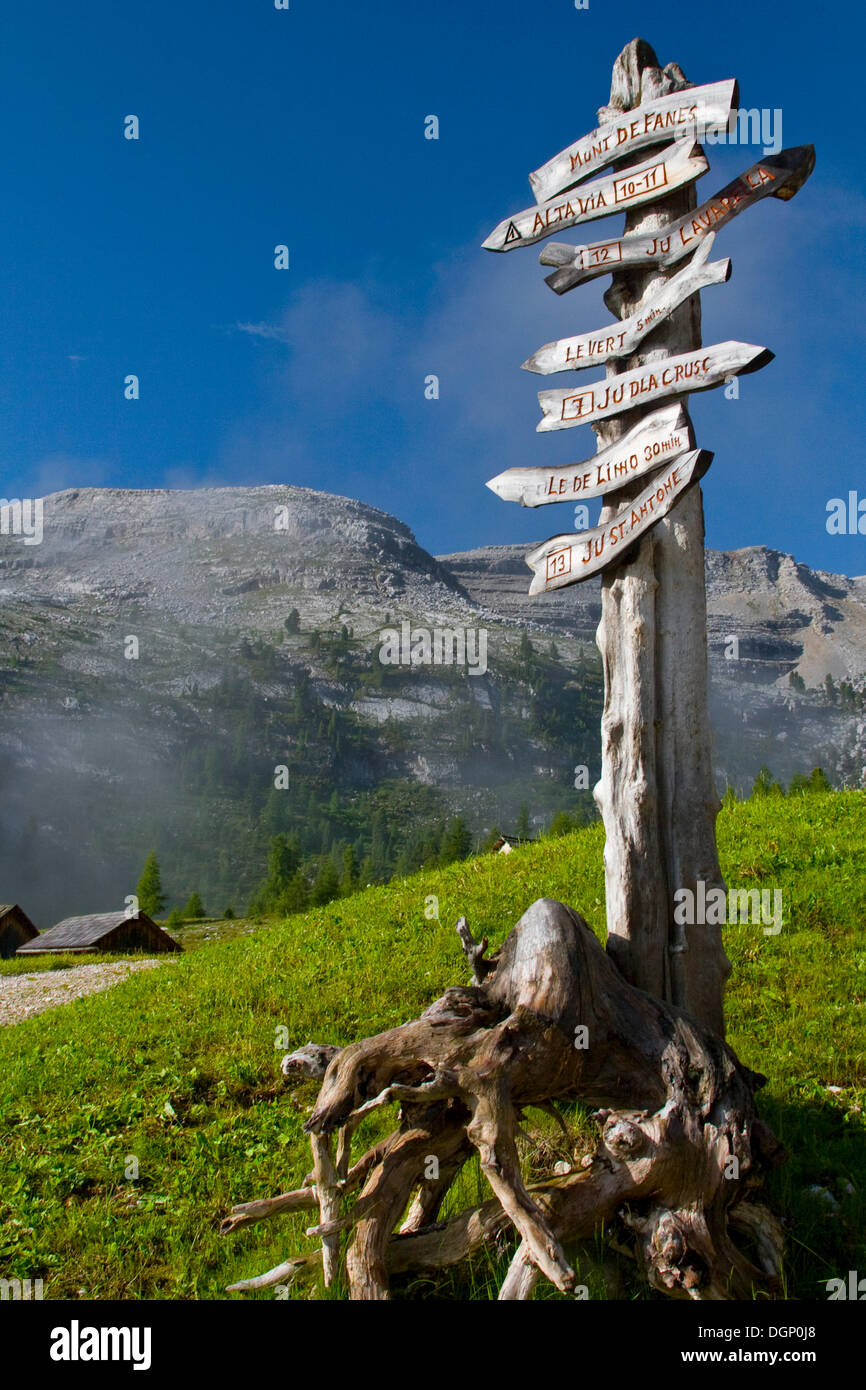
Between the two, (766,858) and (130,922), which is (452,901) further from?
(130,922)

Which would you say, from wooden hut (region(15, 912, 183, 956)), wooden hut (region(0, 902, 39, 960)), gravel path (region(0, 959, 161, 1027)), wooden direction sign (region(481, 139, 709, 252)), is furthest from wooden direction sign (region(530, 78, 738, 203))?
wooden hut (region(0, 902, 39, 960))

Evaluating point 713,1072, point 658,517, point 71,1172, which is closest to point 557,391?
point 658,517

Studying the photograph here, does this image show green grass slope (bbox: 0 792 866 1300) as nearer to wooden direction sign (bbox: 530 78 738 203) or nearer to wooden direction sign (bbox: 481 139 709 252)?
wooden direction sign (bbox: 481 139 709 252)

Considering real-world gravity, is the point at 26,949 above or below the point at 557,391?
below

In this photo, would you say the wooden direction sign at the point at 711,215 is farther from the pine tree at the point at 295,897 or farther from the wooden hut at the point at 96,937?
the pine tree at the point at 295,897

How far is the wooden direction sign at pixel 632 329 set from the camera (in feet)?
24.0

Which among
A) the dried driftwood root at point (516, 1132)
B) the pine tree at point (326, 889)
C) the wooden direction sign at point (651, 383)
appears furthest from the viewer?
the pine tree at point (326, 889)

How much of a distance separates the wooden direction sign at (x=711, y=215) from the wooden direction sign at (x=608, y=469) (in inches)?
59.5

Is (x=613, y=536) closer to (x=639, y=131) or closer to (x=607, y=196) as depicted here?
(x=607, y=196)

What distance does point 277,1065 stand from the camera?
11.0 meters

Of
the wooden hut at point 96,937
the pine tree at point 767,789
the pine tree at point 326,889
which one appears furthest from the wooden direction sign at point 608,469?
the pine tree at point 326,889
